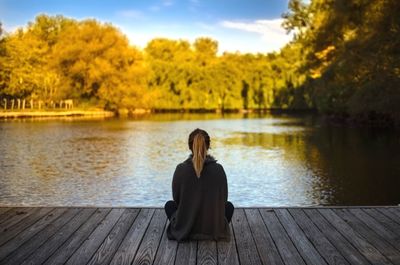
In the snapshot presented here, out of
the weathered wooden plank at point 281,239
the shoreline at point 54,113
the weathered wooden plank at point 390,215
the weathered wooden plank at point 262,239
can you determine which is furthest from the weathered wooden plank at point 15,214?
the shoreline at point 54,113

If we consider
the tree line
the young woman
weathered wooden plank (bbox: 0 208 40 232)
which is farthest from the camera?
the tree line

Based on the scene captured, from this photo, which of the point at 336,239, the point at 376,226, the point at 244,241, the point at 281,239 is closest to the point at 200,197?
the point at 244,241

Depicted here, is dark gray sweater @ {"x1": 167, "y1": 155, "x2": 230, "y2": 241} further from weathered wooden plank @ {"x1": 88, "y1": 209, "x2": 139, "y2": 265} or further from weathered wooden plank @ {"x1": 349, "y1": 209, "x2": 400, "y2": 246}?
weathered wooden plank @ {"x1": 349, "y1": 209, "x2": 400, "y2": 246}

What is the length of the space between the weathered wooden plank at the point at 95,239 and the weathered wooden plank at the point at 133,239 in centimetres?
23

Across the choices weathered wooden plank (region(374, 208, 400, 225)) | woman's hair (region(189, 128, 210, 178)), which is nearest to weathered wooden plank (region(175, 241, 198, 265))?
woman's hair (region(189, 128, 210, 178))

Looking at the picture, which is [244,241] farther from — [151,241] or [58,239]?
[58,239]

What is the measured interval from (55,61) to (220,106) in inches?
929

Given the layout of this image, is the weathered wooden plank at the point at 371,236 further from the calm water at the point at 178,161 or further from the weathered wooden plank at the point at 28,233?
the calm water at the point at 178,161

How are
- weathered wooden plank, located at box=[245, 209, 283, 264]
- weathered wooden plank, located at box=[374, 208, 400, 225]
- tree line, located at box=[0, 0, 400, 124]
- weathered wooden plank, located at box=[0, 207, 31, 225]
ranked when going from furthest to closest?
tree line, located at box=[0, 0, 400, 124], weathered wooden plank, located at box=[0, 207, 31, 225], weathered wooden plank, located at box=[374, 208, 400, 225], weathered wooden plank, located at box=[245, 209, 283, 264]

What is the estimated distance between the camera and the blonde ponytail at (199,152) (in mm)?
4066

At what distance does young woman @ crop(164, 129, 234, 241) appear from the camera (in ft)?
13.9

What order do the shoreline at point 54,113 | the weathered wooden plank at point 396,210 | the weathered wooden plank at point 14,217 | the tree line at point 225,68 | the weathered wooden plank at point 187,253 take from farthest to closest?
1. the shoreline at point 54,113
2. the tree line at point 225,68
3. the weathered wooden plank at point 396,210
4. the weathered wooden plank at point 14,217
5. the weathered wooden plank at point 187,253

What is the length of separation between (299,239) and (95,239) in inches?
77.8

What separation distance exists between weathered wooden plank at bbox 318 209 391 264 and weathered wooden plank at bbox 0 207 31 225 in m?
3.53
